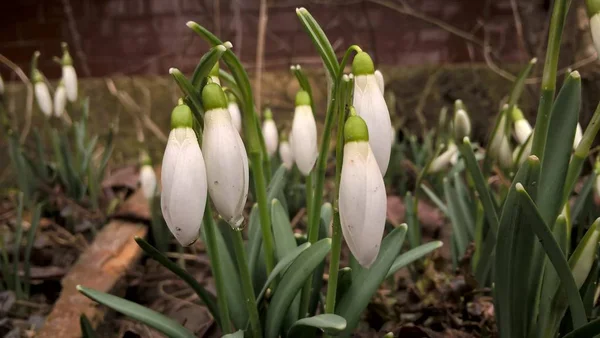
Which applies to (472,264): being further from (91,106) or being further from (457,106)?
(91,106)

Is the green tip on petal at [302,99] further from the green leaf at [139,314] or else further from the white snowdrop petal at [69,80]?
the white snowdrop petal at [69,80]

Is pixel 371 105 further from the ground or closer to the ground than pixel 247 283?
further from the ground

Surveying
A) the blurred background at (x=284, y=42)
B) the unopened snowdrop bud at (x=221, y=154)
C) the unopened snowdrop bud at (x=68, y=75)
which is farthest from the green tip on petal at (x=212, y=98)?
the blurred background at (x=284, y=42)

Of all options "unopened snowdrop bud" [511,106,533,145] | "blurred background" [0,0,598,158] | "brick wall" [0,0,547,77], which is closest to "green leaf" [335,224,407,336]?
→ "unopened snowdrop bud" [511,106,533,145]

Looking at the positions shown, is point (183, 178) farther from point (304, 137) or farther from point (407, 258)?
point (407, 258)

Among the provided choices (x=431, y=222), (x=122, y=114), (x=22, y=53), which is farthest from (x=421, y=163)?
(x=22, y=53)

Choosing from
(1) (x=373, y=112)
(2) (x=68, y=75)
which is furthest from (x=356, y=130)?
(2) (x=68, y=75)

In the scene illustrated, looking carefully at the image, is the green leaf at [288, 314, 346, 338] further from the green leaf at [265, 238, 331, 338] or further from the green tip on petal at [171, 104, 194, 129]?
the green tip on petal at [171, 104, 194, 129]
